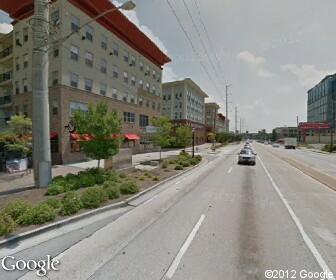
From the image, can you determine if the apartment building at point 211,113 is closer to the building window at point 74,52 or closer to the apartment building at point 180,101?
the apartment building at point 180,101

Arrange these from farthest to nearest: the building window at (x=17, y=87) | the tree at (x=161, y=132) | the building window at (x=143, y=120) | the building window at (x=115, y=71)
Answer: the building window at (x=143, y=120) < the building window at (x=115, y=71) < the building window at (x=17, y=87) < the tree at (x=161, y=132)

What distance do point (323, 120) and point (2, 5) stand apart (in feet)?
395

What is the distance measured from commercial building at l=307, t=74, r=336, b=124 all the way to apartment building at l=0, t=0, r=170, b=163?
86.3 meters

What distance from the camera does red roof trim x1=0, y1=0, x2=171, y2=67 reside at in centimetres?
2480

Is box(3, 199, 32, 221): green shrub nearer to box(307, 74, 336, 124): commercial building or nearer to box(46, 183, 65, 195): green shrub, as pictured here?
box(46, 183, 65, 195): green shrub

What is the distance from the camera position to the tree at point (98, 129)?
42.7 ft

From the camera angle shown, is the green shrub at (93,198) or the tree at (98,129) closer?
the green shrub at (93,198)

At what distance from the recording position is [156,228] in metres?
6.63

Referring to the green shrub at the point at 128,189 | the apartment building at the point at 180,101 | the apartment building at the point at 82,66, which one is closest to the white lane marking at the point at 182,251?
the green shrub at the point at 128,189

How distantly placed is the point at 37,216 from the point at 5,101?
103 ft

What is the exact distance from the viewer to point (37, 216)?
21.3ft

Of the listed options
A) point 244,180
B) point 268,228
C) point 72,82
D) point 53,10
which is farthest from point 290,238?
point 53,10

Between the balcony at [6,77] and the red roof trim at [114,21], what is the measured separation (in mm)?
7591

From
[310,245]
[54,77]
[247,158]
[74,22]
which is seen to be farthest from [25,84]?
[310,245]
